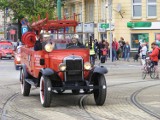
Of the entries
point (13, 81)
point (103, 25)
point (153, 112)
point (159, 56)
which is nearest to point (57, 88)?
point (153, 112)

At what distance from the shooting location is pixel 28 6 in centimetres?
5619

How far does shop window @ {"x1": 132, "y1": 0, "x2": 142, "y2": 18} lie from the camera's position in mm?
45562

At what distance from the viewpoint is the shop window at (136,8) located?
45.6 m

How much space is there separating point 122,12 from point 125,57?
5555 mm

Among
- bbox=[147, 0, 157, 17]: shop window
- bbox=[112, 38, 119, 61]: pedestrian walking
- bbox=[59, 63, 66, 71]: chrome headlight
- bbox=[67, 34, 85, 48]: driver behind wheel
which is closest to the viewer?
bbox=[59, 63, 66, 71]: chrome headlight

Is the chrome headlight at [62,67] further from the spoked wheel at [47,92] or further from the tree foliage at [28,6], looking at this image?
the tree foliage at [28,6]

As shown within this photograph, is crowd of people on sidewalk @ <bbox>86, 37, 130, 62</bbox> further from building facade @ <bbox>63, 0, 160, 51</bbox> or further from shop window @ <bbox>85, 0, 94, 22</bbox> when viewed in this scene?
shop window @ <bbox>85, 0, 94, 22</bbox>

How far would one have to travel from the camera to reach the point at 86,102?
1459 centimetres

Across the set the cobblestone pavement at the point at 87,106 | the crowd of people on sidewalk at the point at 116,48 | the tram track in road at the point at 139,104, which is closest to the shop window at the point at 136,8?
the crowd of people on sidewalk at the point at 116,48

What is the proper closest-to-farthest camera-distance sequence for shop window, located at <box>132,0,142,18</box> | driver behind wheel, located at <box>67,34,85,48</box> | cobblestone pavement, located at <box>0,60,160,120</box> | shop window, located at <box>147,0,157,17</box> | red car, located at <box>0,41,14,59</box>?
cobblestone pavement, located at <box>0,60,160,120</box> < driver behind wheel, located at <box>67,34,85,48</box> < shop window, located at <box>147,0,157,17</box> < shop window, located at <box>132,0,142,18</box> < red car, located at <box>0,41,14,59</box>

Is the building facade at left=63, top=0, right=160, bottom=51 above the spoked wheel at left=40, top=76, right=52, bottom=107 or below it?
above

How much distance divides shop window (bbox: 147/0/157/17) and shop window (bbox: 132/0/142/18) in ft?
2.31

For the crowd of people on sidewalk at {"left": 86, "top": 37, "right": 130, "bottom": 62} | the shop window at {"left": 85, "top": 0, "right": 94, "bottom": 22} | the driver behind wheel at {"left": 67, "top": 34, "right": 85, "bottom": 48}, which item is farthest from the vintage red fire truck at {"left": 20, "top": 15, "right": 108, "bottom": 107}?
the shop window at {"left": 85, "top": 0, "right": 94, "bottom": 22}

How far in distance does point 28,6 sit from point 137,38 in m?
15.3
